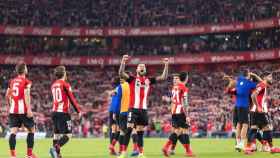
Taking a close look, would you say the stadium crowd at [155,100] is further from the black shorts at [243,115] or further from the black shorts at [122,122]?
the black shorts at [122,122]

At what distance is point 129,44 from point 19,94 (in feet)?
147

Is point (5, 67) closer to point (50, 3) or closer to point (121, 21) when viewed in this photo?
point (50, 3)

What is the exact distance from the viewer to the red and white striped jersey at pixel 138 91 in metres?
18.0

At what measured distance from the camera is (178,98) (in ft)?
66.6

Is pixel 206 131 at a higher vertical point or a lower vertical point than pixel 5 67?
lower

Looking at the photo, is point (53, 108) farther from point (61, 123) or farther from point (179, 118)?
point (179, 118)

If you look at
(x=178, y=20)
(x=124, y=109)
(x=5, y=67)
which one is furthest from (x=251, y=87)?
(x=5, y=67)

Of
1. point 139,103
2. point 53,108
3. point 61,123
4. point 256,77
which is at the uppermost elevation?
point 256,77

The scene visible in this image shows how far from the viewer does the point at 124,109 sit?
2066 centimetres

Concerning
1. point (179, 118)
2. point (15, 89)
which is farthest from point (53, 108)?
point (179, 118)

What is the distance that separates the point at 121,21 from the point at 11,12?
33.5 ft

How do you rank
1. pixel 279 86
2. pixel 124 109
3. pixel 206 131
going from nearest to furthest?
pixel 124 109 → pixel 206 131 → pixel 279 86

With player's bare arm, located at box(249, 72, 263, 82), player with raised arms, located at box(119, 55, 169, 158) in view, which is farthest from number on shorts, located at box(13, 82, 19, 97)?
player's bare arm, located at box(249, 72, 263, 82)

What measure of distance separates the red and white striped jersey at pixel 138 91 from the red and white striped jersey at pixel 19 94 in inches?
106
